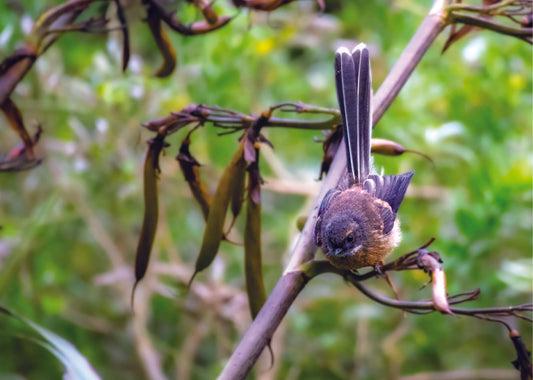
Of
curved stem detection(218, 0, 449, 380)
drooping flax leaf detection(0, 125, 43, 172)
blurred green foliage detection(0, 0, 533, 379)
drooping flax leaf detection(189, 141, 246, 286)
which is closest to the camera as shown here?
curved stem detection(218, 0, 449, 380)

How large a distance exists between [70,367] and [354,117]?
612 millimetres

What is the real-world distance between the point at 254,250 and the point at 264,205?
202cm

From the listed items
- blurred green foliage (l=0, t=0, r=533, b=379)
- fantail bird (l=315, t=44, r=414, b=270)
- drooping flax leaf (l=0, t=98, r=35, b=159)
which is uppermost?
drooping flax leaf (l=0, t=98, r=35, b=159)

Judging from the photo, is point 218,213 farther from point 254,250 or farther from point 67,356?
point 67,356

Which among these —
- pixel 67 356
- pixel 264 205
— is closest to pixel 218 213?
pixel 67 356

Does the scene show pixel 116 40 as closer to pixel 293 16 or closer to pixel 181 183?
pixel 181 183

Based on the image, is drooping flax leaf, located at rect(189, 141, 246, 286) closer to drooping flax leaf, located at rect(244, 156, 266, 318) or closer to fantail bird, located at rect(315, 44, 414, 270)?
drooping flax leaf, located at rect(244, 156, 266, 318)

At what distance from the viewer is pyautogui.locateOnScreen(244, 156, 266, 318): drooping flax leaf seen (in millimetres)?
1044

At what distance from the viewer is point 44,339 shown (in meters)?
1.14

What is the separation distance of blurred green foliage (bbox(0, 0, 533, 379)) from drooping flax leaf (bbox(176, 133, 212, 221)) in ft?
3.42

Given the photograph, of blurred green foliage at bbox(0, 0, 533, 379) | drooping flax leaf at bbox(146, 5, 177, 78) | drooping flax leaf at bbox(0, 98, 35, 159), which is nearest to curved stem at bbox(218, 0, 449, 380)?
drooping flax leaf at bbox(146, 5, 177, 78)

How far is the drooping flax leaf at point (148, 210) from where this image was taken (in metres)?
1.08

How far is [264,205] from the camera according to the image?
3.06 metres

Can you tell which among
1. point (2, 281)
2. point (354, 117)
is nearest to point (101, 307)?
point (2, 281)
